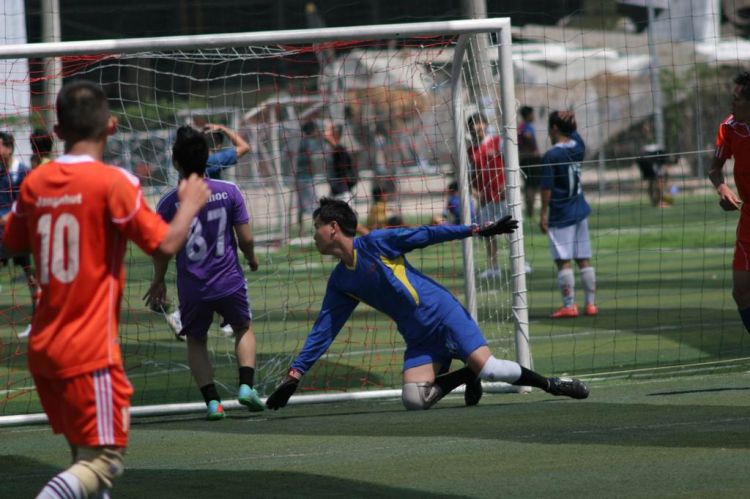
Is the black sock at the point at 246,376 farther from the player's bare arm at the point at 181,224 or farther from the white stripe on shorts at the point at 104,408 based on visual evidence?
the player's bare arm at the point at 181,224

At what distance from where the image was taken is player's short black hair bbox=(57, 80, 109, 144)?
3.67 m

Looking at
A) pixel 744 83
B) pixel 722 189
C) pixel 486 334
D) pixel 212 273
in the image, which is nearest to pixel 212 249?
pixel 212 273

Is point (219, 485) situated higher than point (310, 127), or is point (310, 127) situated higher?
point (310, 127)

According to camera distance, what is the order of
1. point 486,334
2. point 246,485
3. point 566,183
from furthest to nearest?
point 566,183
point 486,334
point 246,485

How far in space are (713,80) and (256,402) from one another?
117ft

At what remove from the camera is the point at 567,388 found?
692 centimetres

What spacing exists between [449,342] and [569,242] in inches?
199

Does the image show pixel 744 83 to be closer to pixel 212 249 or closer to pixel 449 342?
pixel 449 342

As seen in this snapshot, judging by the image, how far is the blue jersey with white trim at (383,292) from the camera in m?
6.85

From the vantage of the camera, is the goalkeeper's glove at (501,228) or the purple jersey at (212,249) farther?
the purple jersey at (212,249)

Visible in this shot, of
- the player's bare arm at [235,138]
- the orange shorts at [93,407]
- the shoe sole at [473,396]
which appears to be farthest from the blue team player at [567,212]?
the orange shorts at [93,407]

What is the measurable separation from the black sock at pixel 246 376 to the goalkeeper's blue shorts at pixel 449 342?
1067 mm

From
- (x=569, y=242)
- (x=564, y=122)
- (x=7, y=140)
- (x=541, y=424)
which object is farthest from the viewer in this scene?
(x=569, y=242)

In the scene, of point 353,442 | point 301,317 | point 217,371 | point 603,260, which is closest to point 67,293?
point 353,442
